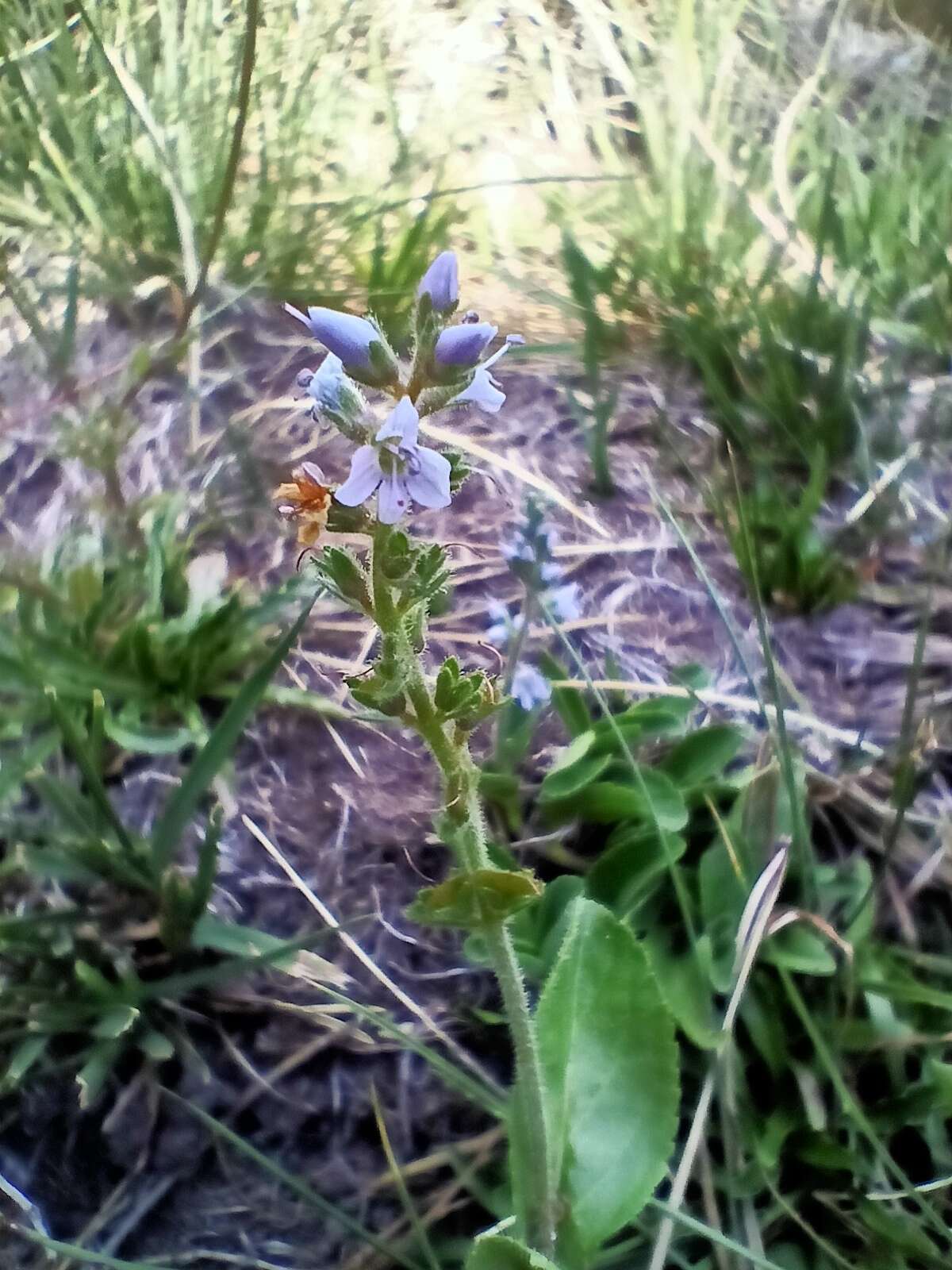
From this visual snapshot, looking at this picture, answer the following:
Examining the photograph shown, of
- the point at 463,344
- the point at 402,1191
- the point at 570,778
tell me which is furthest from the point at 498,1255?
the point at 463,344

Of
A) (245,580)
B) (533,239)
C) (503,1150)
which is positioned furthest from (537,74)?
(503,1150)

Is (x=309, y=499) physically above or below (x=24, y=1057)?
above

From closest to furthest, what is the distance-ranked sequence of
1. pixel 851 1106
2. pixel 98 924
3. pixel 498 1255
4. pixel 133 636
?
1. pixel 498 1255
2. pixel 851 1106
3. pixel 98 924
4. pixel 133 636

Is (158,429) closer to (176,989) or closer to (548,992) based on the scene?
(176,989)

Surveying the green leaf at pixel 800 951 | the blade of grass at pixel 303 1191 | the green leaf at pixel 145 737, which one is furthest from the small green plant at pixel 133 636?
the green leaf at pixel 800 951

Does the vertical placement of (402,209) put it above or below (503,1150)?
above

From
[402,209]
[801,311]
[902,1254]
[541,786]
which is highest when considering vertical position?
[402,209]

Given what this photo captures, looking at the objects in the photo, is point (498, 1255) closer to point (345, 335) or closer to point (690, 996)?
point (690, 996)
